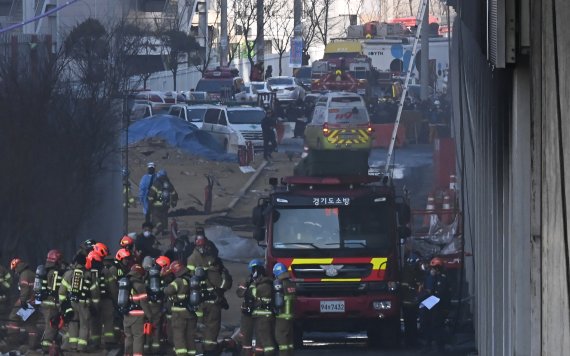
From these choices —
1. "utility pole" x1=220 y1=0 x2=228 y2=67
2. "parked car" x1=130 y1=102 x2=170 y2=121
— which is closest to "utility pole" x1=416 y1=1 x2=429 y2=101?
"parked car" x1=130 y1=102 x2=170 y2=121

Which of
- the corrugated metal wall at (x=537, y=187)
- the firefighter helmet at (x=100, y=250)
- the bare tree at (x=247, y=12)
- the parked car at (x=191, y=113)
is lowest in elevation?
the firefighter helmet at (x=100, y=250)

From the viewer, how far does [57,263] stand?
17.7 meters

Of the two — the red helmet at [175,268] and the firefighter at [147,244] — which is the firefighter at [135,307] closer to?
the red helmet at [175,268]

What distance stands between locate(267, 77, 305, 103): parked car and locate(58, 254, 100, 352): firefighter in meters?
24.6

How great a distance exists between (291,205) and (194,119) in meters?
19.9

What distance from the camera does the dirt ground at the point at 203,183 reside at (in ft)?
96.2

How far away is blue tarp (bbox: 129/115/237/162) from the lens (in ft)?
114

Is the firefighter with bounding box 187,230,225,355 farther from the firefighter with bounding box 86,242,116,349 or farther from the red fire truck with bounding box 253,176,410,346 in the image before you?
the firefighter with bounding box 86,242,116,349

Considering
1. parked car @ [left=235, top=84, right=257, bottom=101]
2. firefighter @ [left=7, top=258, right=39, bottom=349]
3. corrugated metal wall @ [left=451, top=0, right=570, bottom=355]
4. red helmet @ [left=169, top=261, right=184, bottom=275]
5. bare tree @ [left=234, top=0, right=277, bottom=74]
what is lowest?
firefighter @ [left=7, top=258, right=39, bottom=349]

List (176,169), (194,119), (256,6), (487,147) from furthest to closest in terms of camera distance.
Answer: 1. (256,6)
2. (194,119)
3. (176,169)
4. (487,147)

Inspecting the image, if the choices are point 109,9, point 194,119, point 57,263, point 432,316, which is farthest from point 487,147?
point 194,119

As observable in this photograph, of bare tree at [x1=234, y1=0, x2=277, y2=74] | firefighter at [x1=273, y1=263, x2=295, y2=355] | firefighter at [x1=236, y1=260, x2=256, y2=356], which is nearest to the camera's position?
firefighter at [x1=273, y1=263, x2=295, y2=355]

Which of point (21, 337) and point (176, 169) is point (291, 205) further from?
point (176, 169)

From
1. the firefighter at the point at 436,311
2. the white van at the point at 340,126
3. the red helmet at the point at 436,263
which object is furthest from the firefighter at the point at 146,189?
the firefighter at the point at 436,311
